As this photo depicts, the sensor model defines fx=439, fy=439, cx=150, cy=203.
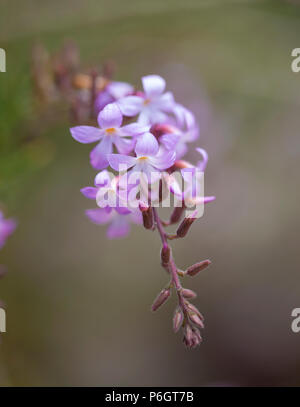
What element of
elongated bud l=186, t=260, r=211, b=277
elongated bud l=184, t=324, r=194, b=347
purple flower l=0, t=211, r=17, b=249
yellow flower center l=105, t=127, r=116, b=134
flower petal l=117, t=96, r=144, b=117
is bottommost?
elongated bud l=184, t=324, r=194, b=347

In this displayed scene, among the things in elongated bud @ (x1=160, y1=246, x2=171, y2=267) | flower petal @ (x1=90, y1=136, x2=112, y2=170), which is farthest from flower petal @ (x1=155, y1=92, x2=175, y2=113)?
elongated bud @ (x1=160, y1=246, x2=171, y2=267)

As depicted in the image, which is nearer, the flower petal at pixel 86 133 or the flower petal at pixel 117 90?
the flower petal at pixel 86 133

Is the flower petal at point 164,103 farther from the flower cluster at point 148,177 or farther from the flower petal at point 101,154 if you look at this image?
the flower petal at point 101,154

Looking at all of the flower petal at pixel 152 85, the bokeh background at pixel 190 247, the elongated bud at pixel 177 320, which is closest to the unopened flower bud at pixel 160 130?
the flower petal at pixel 152 85

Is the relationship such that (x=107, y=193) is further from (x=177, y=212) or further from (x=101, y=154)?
(x=177, y=212)

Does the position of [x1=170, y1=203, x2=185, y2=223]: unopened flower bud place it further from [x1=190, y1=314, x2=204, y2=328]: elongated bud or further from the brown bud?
[x1=190, y1=314, x2=204, y2=328]: elongated bud

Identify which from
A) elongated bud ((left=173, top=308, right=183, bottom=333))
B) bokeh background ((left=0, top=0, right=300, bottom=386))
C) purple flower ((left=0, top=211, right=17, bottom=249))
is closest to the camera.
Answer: elongated bud ((left=173, top=308, right=183, bottom=333))

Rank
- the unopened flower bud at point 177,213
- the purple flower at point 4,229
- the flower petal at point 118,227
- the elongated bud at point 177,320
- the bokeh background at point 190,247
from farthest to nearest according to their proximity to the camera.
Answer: the bokeh background at point 190,247, the purple flower at point 4,229, the flower petal at point 118,227, the unopened flower bud at point 177,213, the elongated bud at point 177,320

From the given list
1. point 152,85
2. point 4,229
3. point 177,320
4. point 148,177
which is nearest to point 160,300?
point 177,320
